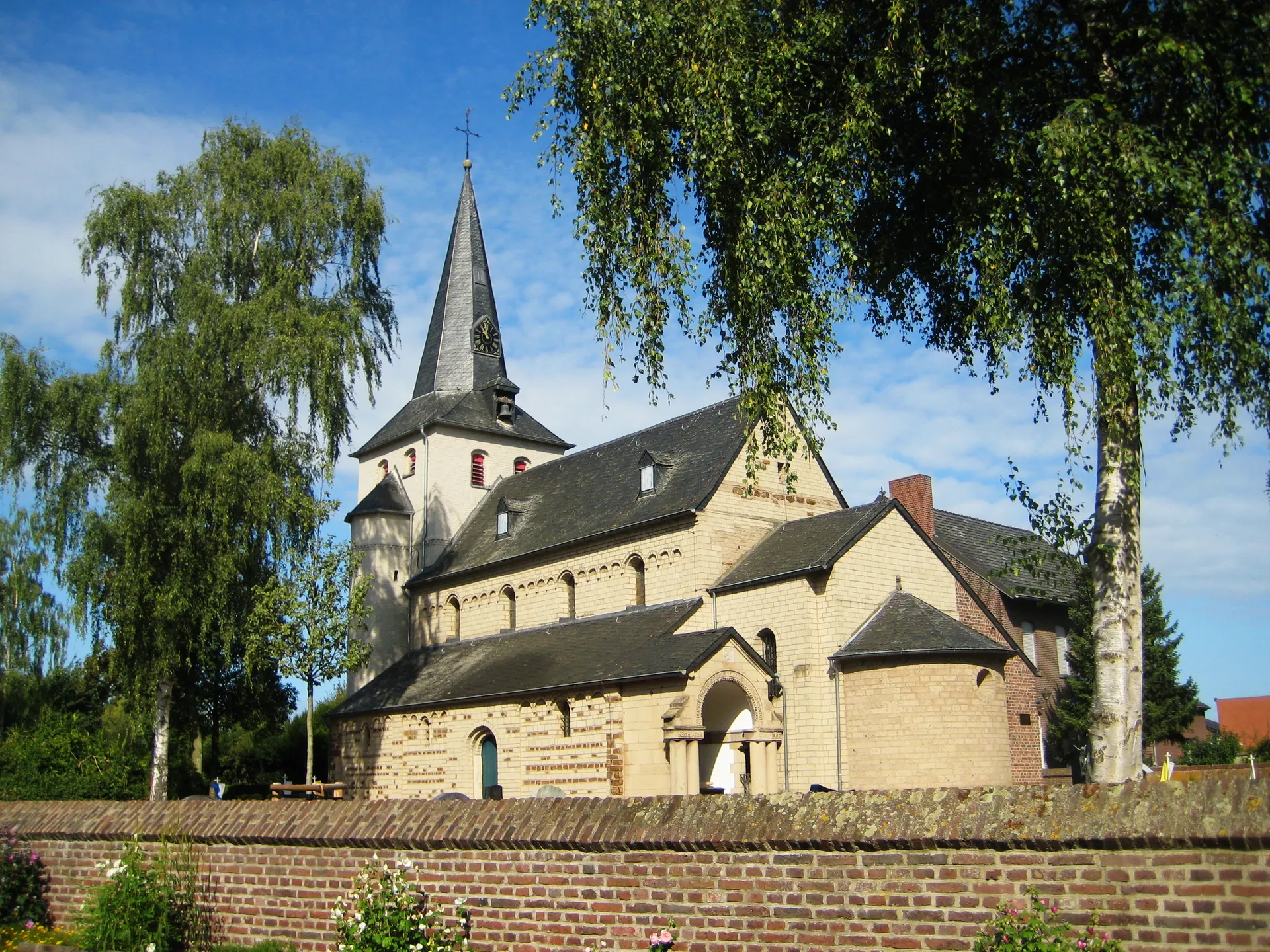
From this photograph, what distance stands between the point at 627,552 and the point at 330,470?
8.14 m

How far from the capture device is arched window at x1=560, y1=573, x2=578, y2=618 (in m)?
31.9

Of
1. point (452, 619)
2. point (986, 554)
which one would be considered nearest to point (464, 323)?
point (452, 619)

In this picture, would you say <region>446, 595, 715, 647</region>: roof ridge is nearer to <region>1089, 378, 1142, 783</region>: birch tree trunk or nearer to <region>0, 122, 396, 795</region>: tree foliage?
<region>0, 122, 396, 795</region>: tree foliage

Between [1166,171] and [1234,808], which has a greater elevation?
[1166,171]

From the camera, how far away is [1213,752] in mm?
33344

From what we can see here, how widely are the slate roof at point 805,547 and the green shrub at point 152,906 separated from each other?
17172mm

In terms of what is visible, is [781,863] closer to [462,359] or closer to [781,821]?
[781,821]

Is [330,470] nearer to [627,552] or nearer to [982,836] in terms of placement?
[627,552]

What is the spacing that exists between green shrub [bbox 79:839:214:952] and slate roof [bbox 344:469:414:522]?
28.1 meters

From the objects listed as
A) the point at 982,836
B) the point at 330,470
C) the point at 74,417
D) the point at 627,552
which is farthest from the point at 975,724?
the point at 74,417

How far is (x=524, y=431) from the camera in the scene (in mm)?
40906

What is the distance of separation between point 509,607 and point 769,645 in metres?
10.3

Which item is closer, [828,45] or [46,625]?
[828,45]

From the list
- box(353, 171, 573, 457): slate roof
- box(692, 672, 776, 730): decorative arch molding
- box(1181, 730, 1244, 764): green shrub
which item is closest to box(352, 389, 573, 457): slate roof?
box(353, 171, 573, 457): slate roof
